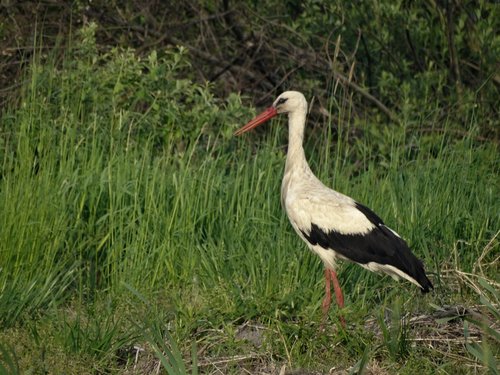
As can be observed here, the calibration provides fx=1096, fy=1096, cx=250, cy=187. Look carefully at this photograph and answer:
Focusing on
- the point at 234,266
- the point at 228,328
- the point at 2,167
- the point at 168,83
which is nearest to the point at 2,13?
the point at 168,83

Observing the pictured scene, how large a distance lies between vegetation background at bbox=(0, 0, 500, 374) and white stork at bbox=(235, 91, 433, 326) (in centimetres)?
17

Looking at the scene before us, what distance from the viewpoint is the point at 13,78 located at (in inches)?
350

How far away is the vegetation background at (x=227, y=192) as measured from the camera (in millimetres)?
5312

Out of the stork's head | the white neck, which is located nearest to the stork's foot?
the white neck

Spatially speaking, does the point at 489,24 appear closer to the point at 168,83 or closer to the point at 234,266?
the point at 168,83

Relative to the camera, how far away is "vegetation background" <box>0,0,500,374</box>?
209 inches

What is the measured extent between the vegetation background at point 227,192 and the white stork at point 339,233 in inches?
6.7

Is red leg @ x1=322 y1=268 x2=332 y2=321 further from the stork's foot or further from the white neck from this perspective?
the white neck

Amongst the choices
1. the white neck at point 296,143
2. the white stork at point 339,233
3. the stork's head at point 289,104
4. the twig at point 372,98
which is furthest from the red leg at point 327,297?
the twig at point 372,98

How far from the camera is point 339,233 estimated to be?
6098 millimetres

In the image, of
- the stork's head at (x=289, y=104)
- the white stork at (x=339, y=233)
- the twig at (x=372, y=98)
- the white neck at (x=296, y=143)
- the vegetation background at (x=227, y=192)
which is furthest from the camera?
the twig at (x=372, y=98)

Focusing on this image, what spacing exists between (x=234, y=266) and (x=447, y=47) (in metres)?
3.94

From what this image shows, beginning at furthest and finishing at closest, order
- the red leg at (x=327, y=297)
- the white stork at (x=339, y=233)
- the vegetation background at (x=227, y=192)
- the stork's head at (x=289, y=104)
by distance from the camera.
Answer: the stork's head at (x=289, y=104) < the white stork at (x=339, y=233) < the red leg at (x=327, y=297) < the vegetation background at (x=227, y=192)

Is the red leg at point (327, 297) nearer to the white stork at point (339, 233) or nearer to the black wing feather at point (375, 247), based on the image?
the white stork at point (339, 233)
